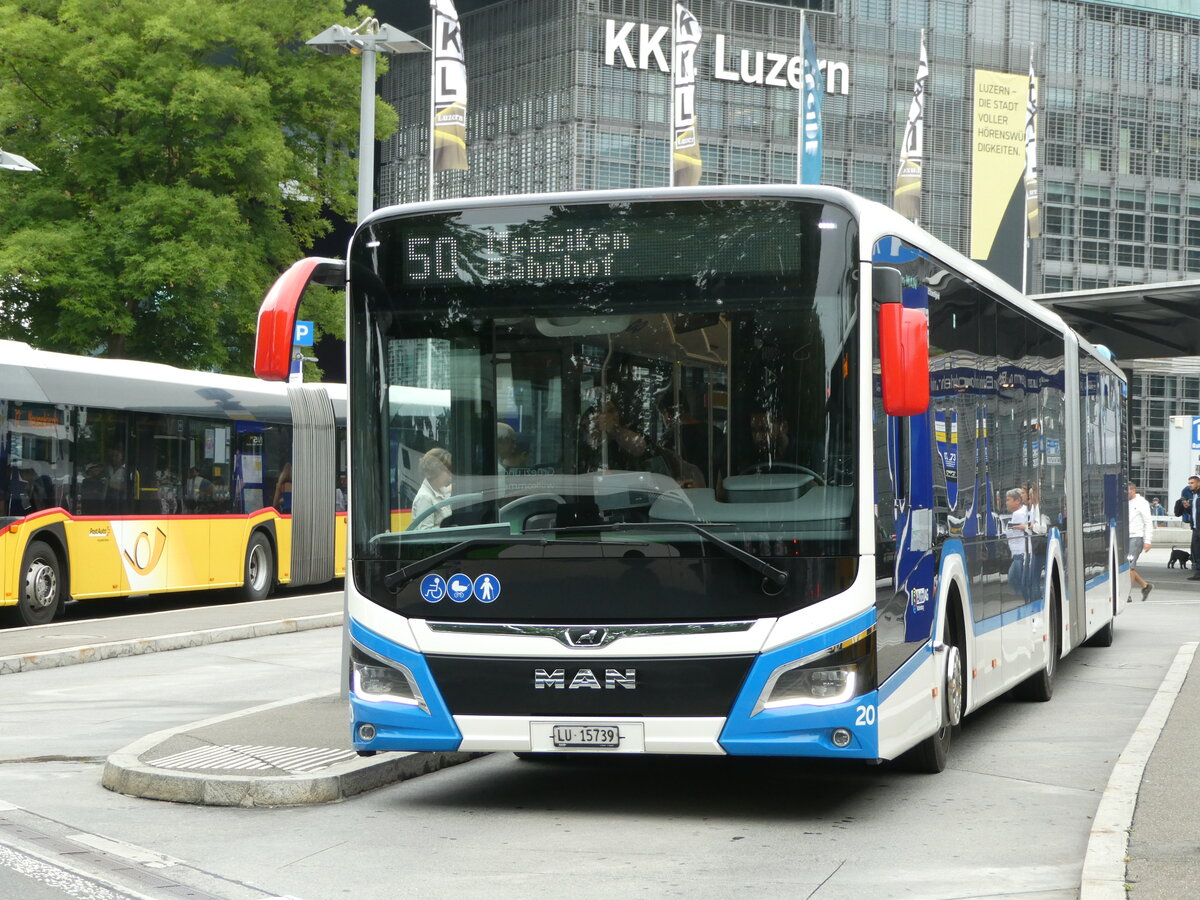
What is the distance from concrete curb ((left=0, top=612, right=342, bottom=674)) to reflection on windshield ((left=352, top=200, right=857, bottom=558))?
28.1 feet

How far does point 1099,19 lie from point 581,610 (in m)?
69.6

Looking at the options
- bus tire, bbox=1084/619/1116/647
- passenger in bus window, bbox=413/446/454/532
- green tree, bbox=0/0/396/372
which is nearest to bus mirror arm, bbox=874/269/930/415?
passenger in bus window, bbox=413/446/454/532

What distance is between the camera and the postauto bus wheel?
18.9m

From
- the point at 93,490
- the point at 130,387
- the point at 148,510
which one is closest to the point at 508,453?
the point at 93,490

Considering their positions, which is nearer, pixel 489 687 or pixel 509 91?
pixel 489 687

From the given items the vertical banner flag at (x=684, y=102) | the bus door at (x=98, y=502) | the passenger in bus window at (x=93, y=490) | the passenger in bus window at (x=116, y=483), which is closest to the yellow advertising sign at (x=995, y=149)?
the vertical banner flag at (x=684, y=102)

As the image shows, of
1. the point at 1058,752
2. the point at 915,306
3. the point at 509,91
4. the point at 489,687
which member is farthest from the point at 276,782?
the point at 509,91

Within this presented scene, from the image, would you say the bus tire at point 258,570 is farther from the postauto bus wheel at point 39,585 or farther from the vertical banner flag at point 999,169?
the vertical banner flag at point 999,169

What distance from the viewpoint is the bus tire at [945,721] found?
920 centimetres

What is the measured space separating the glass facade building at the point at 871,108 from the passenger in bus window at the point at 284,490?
33418mm

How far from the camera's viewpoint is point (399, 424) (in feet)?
26.8

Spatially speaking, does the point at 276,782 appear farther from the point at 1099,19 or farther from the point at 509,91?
the point at 1099,19

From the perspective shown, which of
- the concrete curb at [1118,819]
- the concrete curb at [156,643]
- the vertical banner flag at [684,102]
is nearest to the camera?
the concrete curb at [1118,819]

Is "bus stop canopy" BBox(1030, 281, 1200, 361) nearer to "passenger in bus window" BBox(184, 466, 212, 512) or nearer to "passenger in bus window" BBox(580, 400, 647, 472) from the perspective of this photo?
"passenger in bus window" BBox(184, 466, 212, 512)
